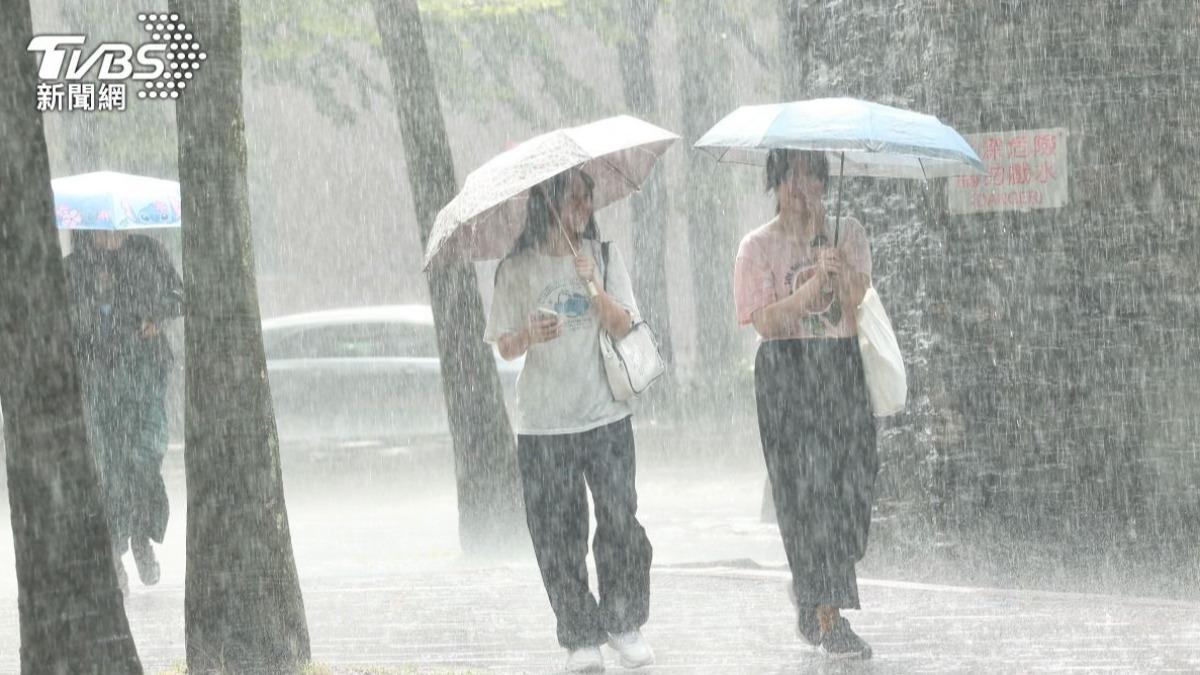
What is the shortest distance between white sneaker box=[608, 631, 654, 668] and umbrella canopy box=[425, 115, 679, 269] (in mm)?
1632

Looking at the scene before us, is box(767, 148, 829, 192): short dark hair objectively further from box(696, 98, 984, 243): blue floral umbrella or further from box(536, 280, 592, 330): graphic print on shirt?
box(536, 280, 592, 330): graphic print on shirt

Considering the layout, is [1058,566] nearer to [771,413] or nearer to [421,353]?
[771,413]

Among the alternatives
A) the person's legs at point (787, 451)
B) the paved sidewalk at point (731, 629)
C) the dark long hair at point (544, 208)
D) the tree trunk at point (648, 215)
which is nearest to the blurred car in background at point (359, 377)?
the tree trunk at point (648, 215)

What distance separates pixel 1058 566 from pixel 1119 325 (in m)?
1.24

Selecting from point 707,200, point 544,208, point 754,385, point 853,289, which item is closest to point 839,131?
point 853,289

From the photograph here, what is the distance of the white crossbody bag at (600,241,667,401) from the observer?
814 centimetres

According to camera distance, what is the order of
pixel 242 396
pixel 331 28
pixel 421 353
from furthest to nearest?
pixel 421 353, pixel 331 28, pixel 242 396

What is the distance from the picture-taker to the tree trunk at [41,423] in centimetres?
661

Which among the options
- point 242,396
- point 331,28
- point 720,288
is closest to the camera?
point 242,396

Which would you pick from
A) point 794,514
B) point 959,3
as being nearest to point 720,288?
point 959,3

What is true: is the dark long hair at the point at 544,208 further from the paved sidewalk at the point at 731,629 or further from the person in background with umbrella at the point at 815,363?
the paved sidewalk at the point at 731,629

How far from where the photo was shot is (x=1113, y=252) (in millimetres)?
10297

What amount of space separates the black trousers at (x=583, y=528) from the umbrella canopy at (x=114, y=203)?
14.3 feet

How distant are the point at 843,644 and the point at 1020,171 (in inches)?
126
